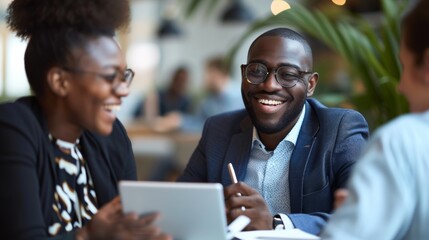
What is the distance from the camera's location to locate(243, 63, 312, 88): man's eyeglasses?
221cm

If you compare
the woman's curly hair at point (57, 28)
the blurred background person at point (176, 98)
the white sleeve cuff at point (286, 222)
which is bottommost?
the blurred background person at point (176, 98)

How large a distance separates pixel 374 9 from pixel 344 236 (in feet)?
30.2

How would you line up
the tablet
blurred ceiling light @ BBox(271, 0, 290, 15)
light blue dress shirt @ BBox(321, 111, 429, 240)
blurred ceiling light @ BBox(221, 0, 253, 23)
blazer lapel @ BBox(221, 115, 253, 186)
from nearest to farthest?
light blue dress shirt @ BBox(321, 111, 429, 240) → the tablet → blazer lapel @ BBox(221, 115, 253, 186) → blurred ceiling light @ BBox(271, 0, 290, 15) → blurred ceiling light @ BBox(221, 0, 253, 23)

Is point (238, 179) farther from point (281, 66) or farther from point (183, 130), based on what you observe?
point (183, 130)

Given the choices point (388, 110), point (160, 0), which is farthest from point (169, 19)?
point (388, 110)

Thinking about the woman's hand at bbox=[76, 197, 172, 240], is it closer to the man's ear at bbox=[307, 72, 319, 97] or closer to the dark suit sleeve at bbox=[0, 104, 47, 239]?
the dark suit sleeve at bbox=[0, 104, 47, 239]

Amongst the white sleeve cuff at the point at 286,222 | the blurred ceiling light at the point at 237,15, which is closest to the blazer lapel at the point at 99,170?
the white sleeve cuff at the point at 286,222

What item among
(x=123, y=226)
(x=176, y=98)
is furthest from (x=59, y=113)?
(x=176, y=98)

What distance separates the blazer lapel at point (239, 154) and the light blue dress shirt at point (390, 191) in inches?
33.0

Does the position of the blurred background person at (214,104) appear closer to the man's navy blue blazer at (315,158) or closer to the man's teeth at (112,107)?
the man's navy blue blazer at (315,158)

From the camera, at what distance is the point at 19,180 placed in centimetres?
179

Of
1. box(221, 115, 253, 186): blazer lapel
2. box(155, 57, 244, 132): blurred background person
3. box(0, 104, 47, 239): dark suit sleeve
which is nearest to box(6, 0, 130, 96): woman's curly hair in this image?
box(0, 104, 47, 239): dark suit sleeve

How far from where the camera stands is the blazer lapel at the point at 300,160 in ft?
7.25

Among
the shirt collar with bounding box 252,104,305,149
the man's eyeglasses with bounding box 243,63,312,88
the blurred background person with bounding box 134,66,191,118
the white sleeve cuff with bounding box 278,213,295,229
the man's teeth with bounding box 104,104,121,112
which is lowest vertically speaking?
the blurred background person with bounding box 134,66,191,118
